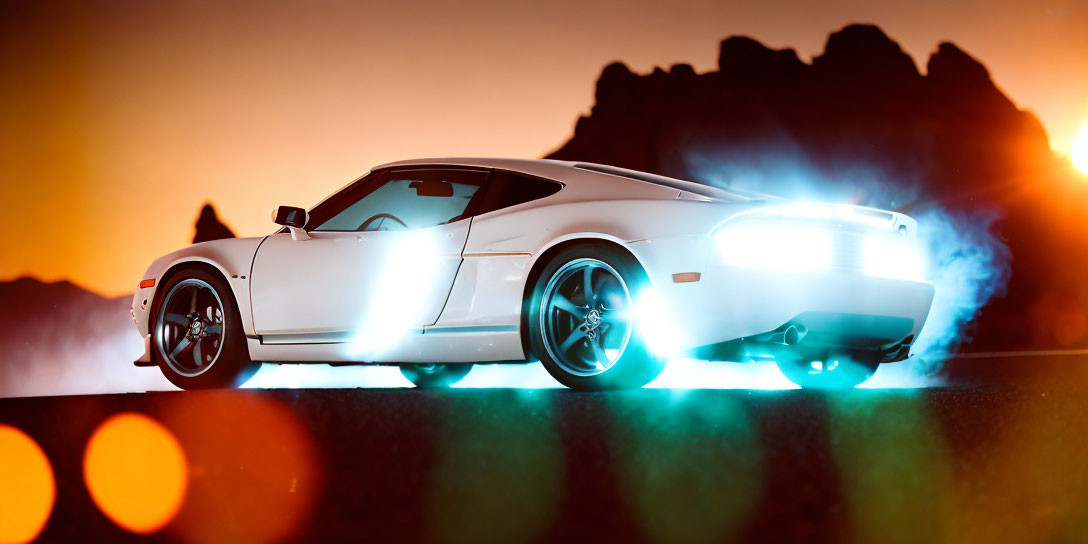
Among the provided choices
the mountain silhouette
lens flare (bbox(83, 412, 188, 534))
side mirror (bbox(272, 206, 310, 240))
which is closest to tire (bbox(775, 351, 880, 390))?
side mirror (bbox(272, 206, 310, 240))

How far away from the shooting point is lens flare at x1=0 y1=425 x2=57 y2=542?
11.5 feet

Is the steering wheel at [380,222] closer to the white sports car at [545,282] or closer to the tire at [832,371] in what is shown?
the white sports car at [545,282]

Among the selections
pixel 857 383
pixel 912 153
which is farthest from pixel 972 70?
pixel 857 383

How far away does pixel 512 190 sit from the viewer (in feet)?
19.1

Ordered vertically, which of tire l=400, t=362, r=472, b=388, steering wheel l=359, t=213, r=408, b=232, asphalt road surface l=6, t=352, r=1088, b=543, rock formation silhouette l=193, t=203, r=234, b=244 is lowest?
tire l=400, t=362, r=472, b=388

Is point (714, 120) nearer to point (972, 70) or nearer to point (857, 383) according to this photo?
point (972, 70)

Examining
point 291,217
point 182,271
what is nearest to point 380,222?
A: point 291,217

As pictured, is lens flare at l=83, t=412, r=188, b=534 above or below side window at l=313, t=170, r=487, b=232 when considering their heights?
below

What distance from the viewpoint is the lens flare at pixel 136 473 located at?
3.54 metres

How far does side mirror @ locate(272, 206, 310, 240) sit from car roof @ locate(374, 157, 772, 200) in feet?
2.08

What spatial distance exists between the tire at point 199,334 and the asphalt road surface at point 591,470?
1.53m

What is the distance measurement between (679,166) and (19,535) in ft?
368

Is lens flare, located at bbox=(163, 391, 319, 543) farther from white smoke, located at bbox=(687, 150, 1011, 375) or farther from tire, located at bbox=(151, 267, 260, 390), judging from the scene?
white smoke, located at bbox=(687, 150, 1011, 375)

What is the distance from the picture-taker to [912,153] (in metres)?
106
